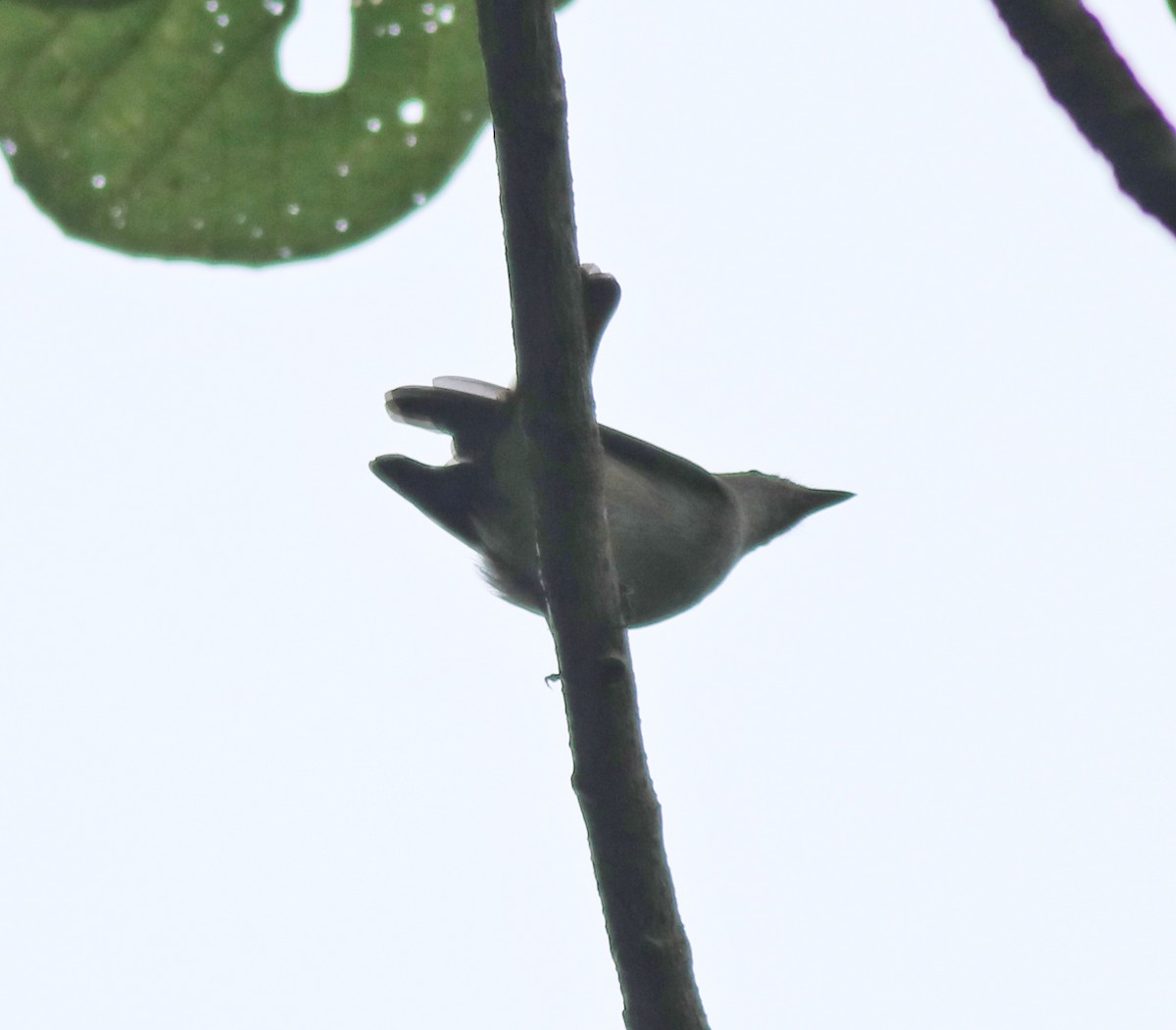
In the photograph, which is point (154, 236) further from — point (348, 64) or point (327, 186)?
point (348, 64)

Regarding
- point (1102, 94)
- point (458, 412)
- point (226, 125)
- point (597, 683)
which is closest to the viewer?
point (1102, 94)

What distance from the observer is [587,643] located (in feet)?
7.11

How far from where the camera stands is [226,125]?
271 cm

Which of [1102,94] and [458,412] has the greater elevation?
[458,412]

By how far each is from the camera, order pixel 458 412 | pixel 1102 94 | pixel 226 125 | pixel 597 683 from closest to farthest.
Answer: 1. pixel 1102 94
2. pixel 597 683
3. pixel 226 125
4. pixel 458 412

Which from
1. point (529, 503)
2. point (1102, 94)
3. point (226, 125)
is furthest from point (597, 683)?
point (529, 503)

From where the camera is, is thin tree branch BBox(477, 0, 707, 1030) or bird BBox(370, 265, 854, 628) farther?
bird BBox(370, 265, 854, 628)

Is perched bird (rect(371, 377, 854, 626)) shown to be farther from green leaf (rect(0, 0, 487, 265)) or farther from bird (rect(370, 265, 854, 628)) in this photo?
green leaf (rect(0, 0, 487, 265))

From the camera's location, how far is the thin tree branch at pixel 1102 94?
49.1 inches

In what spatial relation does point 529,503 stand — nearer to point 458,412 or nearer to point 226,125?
point 458,412

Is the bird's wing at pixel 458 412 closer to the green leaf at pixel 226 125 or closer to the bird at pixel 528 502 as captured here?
the bird at pixel 528 502

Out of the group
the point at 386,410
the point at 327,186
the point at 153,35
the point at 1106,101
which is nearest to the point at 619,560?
the point at 386,410

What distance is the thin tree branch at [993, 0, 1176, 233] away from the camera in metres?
1.25

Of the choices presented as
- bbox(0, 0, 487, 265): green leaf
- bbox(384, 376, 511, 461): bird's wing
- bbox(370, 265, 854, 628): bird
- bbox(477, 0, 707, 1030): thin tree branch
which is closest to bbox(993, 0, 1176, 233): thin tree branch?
bbox(477, 0, 707, 1030): thin tree branch
